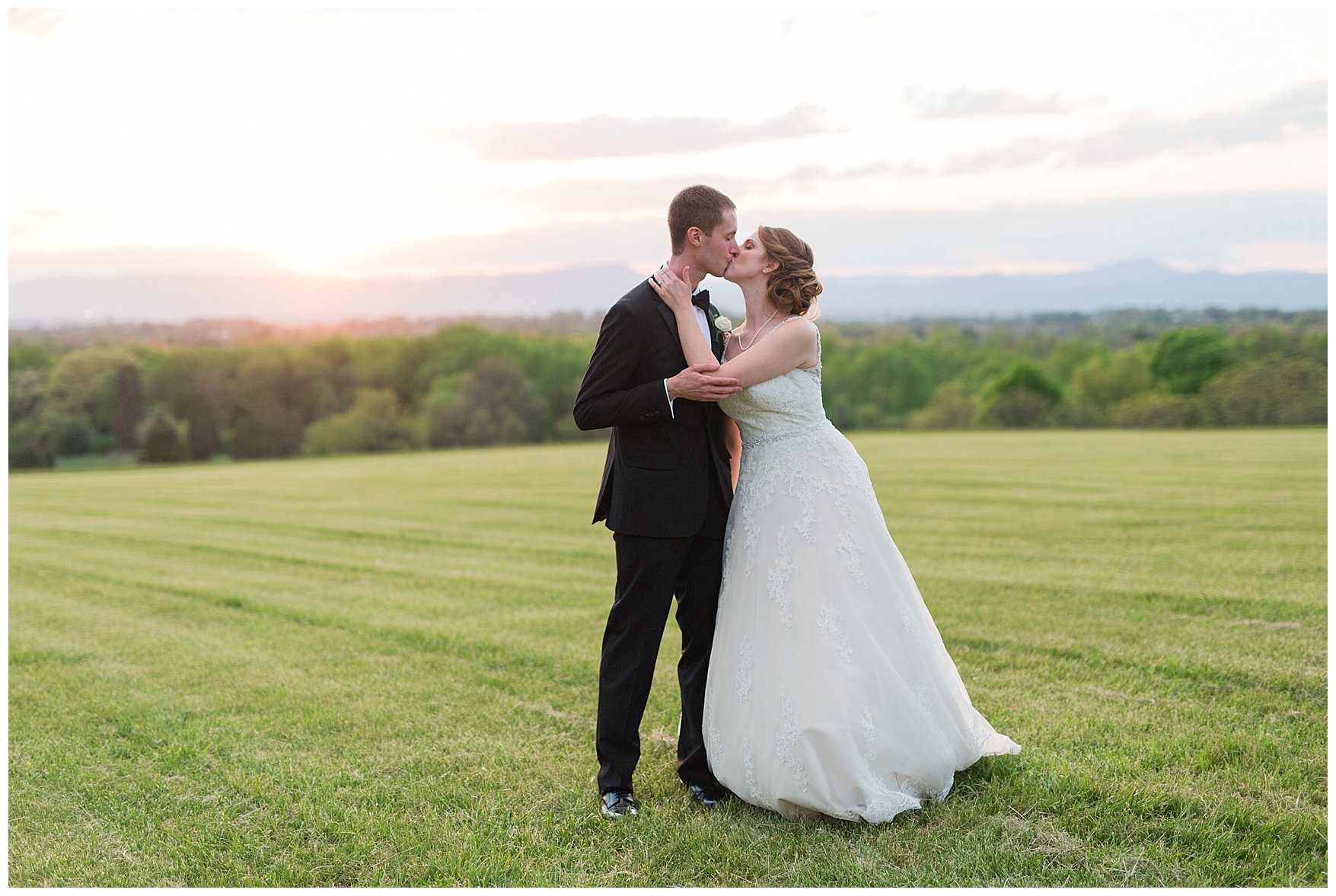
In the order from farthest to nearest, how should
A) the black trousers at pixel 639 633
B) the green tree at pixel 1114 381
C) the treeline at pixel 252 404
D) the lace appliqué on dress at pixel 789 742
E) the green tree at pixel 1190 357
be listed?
the green tree at pixel 1114 381 → the treeline at pixel 252 404 → the green tree at pixel 1190 357 → the black trousers at pixel 639 633 → the lace appliqué on dress at pixel 789 742

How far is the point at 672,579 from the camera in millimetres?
4406

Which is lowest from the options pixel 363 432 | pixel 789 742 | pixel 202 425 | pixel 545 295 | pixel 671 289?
pixel 363 432

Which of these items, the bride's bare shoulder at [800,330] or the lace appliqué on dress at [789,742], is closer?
the lace appliqué on dress at [789,742]

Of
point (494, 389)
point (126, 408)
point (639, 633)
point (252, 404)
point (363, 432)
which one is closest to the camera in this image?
point (639, 633)

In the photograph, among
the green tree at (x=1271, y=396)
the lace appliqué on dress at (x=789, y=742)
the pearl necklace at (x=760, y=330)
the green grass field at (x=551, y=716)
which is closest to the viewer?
the green grass field at (x=551, y=716)

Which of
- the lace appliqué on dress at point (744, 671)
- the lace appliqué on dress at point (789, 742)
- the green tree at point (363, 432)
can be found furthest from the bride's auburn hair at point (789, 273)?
the green tree at point (363, 432)

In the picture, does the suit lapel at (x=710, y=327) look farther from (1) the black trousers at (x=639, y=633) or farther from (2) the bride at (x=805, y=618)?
(1) the black trousers at (x=639, y=633)

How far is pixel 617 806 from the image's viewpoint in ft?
14.1

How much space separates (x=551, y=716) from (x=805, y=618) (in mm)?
2138

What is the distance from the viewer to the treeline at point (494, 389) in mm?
51906

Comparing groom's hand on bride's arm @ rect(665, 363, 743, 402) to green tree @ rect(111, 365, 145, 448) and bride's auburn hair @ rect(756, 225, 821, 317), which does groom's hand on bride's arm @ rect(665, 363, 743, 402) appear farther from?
green tree @ rect(111, 365, 145, 448)

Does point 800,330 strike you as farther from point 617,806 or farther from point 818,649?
point 617,806

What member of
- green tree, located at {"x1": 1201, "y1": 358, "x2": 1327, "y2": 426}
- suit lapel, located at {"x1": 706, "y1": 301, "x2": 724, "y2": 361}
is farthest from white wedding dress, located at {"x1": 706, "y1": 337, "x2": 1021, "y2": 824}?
green tree, located at {"x1": 1201, "y1": 358, "x2": 1327, "y2": 426}

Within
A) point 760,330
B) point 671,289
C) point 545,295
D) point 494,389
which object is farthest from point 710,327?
point 545,295
